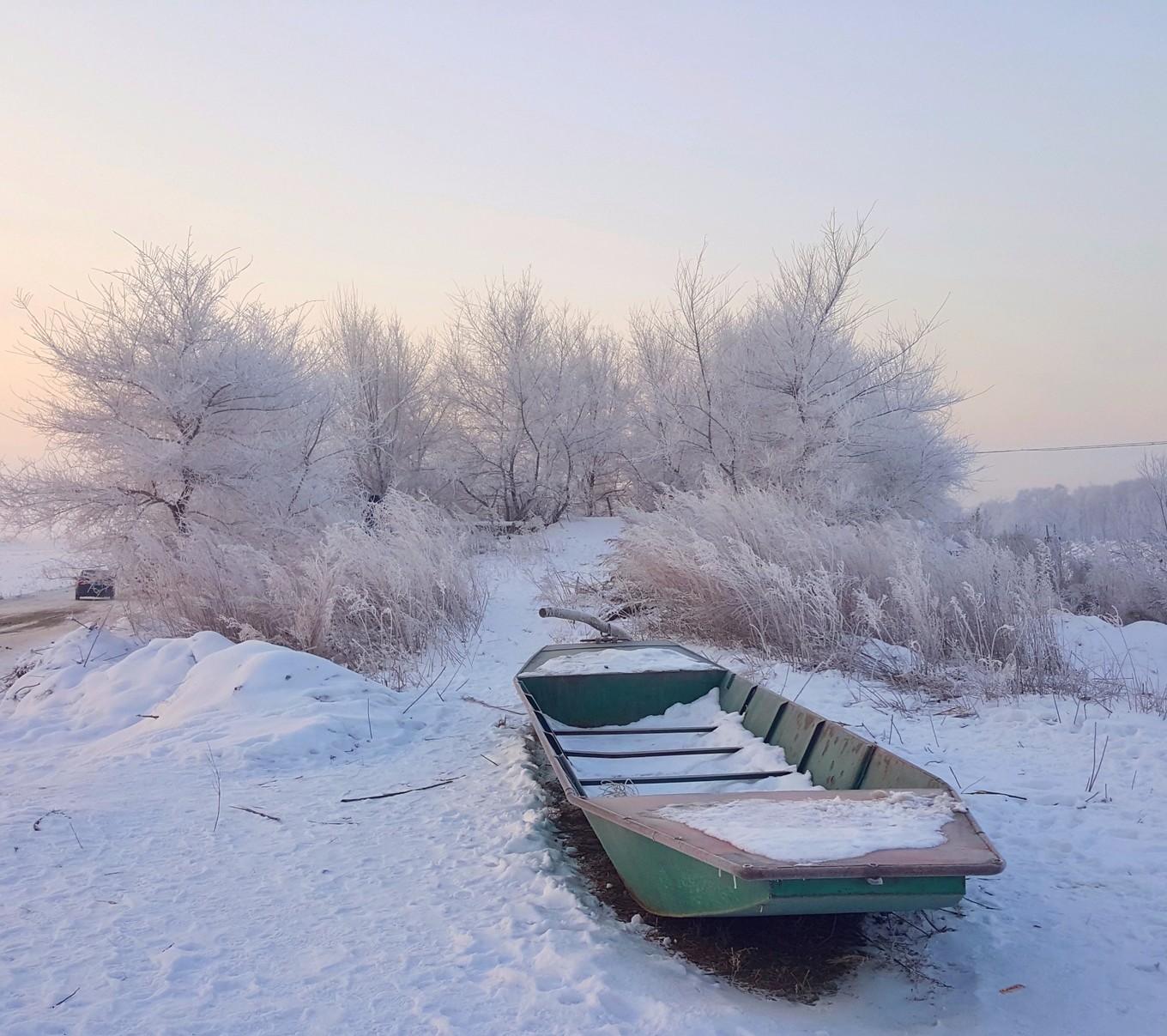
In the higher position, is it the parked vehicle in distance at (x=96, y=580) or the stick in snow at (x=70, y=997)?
the parked vehicle in distance at (x=96, y=580)

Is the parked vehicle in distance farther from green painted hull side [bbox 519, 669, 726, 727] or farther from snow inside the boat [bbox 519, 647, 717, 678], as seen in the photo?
green painted hull side [bbox 519, 669, 726, 727]

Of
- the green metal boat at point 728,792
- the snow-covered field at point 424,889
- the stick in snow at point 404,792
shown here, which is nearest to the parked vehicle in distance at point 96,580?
the snow-covered field at point 424,889

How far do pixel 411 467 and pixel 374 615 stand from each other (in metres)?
15.7

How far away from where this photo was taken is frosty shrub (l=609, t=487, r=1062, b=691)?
663 centimetres

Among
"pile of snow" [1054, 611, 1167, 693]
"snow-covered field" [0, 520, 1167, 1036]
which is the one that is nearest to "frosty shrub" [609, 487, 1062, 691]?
"pile of snow" [1054, 611, 1167, 693]

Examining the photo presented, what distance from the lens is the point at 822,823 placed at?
268 cm

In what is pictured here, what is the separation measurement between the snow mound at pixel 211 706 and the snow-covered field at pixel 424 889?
0.03 meters

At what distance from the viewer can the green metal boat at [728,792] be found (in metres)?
2.33

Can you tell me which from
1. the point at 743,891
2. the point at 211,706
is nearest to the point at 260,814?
the point at 211,706

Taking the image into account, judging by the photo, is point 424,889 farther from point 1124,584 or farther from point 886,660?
point 1124,584

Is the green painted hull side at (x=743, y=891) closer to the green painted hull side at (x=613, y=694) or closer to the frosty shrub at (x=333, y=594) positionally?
the green painted hull side at (x=613, y=694)

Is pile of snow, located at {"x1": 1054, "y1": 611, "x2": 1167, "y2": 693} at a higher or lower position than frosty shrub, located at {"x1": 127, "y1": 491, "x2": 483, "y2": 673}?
lower

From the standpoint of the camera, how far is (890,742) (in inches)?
202

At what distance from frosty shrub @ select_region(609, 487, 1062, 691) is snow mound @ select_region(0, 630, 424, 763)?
325cm
